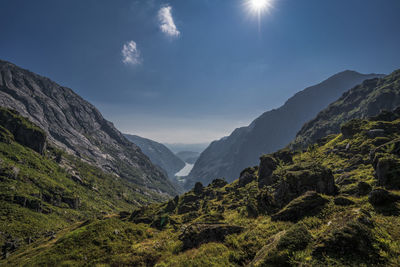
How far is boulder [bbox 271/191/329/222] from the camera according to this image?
16391 mm

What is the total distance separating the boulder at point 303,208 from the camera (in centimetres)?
1639

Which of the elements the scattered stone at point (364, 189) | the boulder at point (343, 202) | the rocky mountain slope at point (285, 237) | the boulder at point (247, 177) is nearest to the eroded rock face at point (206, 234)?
the rocky mountain slope at point (285, 237)

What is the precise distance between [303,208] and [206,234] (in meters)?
10.0

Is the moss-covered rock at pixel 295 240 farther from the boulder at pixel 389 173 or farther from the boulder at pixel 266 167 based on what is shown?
the boulder at pixel 266 167

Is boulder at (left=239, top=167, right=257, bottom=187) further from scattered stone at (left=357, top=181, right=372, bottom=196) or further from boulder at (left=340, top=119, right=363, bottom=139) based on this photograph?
scattered stone at (left=357, top=181, right=372, bottom=196)

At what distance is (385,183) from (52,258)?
3827 centimetres

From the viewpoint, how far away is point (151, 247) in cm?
1683

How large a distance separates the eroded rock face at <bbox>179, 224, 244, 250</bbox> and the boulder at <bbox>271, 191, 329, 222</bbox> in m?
4.65

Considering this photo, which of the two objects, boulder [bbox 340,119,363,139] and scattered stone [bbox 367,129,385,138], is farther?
boulder [bbox 340,119,363,139]

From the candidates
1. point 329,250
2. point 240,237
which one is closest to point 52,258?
point 240,237

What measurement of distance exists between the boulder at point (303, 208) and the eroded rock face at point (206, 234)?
15.3 feet

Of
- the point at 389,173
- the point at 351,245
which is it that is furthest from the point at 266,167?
the point at 351,245

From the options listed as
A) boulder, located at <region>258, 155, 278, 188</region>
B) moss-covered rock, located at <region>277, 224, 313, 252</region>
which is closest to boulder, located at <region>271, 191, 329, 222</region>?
moss-covered rock, located at <region>277, 224, 313, 252</region>

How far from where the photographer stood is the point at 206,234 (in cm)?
1647
